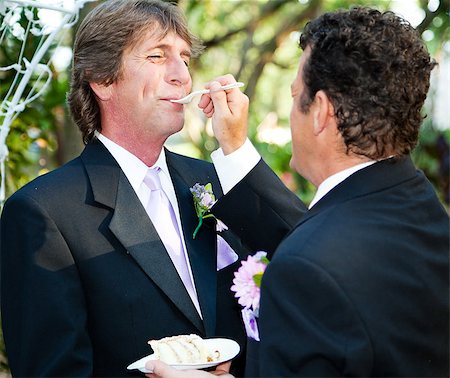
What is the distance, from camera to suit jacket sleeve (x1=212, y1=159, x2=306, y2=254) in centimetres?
248

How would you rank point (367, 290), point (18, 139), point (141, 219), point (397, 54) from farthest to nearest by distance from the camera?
point (18, 139)
point (141, 219)
point (397, 54)
point (367, 290)

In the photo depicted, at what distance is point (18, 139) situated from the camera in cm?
517

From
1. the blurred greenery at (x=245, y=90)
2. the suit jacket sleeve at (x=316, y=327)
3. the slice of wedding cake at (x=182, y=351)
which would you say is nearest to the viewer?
the suit jacket sleeve at (x=316, y=327)

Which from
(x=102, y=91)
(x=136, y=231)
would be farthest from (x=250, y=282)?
(x=102, y=91)

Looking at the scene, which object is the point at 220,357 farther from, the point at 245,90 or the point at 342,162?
the point at 245,90

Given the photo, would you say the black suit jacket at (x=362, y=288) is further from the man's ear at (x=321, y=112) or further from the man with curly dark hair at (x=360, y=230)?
the man's ear at (x=321, y=112)

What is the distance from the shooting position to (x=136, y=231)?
2.58m

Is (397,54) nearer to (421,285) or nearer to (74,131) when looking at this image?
(421,285)

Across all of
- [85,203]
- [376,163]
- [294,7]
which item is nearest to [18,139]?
[85,203]

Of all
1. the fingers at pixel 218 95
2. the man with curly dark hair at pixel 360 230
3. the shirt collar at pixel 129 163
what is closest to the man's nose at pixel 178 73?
the fingers at pixel 218 95

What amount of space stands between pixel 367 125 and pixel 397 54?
193 mm

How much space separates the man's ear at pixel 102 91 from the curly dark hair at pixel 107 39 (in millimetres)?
24

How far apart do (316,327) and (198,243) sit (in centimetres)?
108

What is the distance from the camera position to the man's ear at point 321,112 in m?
1.91
